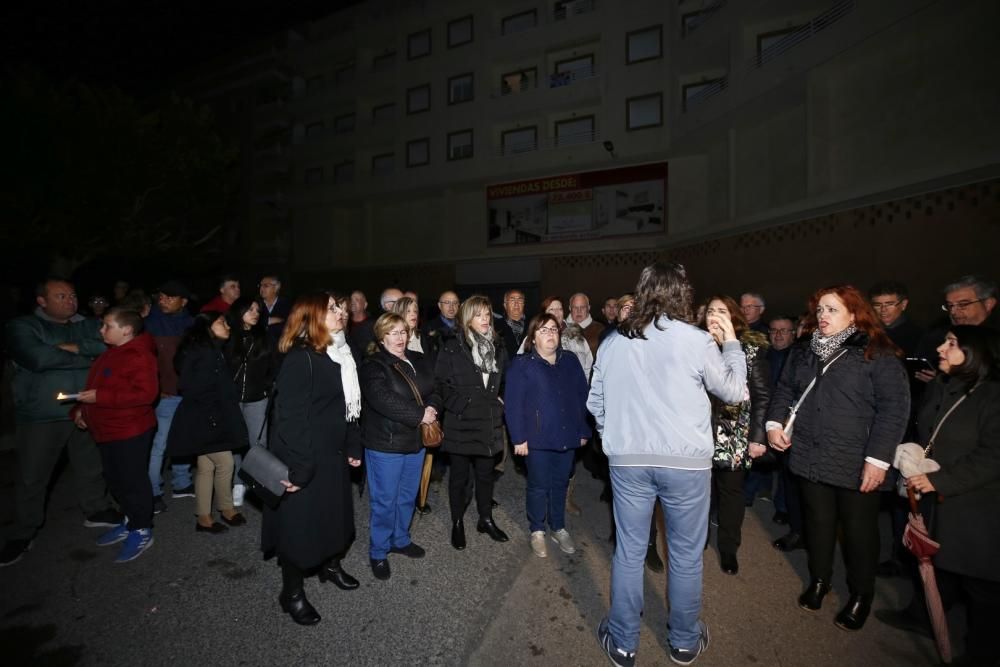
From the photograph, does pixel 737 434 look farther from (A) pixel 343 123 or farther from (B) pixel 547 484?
(A) pixel 343 123

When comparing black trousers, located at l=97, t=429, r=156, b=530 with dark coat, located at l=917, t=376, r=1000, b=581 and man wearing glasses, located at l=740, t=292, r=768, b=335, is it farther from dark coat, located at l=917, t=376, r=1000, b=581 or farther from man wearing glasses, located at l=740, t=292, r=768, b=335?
man wearing glasses, located at l=740, t=292, r=768, b=335

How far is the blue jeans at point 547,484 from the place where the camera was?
4117mm

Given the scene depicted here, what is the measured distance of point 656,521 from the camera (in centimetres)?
414

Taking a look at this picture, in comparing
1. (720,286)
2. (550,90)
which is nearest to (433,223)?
(550,90)

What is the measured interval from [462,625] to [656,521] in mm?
1962

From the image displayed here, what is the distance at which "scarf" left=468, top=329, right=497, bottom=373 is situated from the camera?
4344 millimetres

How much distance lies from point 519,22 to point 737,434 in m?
21.9

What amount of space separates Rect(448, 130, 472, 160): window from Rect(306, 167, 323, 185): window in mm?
Result: 8511

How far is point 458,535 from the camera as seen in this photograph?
14.0 feet

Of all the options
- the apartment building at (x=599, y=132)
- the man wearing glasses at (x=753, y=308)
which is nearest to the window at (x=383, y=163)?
the apartment building at (x=599, y=132)

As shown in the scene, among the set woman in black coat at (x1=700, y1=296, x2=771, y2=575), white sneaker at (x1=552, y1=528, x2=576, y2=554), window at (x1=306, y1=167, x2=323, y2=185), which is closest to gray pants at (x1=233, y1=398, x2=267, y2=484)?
white sneaker at (x1=552, y1=528, x2=576, y2=554)

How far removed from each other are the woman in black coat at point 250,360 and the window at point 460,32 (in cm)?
2084

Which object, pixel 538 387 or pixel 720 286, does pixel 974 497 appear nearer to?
pixel 538 387

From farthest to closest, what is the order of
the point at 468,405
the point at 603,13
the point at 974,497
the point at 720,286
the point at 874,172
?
the point at 603,13
the point at 720,286
the point at 874,172
the point at 468,405
the point at 974,497
